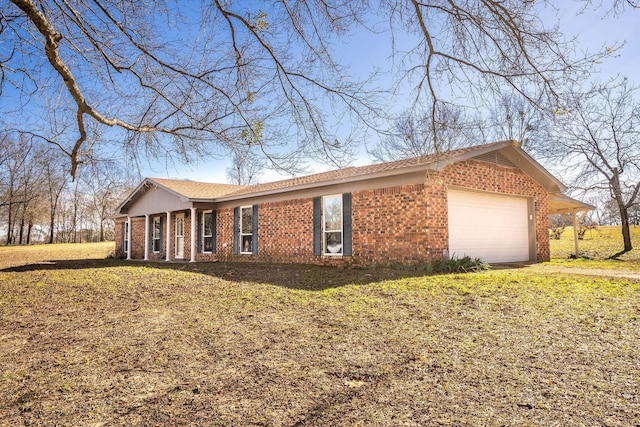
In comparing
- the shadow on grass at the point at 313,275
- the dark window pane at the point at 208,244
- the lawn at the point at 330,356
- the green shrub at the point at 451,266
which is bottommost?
the lawn at the point at 330,356

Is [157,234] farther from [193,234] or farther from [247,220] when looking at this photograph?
[247,220]

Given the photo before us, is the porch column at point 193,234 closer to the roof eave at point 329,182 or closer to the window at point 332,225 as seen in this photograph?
the roof eave at point 329,182

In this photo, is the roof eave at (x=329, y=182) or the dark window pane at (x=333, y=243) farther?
the dark window pane at (x=333, y=243)

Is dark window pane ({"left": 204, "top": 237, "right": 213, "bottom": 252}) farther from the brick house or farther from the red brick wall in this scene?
the red brick wall

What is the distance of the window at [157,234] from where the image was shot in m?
20.2

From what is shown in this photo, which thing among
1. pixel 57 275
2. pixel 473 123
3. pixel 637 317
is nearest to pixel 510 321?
pixel 637 317

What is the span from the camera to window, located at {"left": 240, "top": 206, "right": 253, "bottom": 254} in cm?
1545

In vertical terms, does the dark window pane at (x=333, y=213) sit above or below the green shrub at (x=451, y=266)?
above

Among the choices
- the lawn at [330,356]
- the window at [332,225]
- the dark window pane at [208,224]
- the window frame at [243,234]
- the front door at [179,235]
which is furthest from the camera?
the front door at [179,235]

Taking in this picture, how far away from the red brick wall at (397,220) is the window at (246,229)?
0.47 metres

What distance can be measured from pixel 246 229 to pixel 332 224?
456 centimetres

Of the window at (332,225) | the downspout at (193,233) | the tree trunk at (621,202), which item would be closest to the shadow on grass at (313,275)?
the window at (332,225)

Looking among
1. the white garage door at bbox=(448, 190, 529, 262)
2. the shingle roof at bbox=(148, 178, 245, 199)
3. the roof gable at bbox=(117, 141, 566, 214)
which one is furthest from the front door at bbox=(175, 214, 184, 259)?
the white garage door at bbox=(448, 190, 529, 262)

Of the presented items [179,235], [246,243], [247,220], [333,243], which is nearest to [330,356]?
[333,243]
